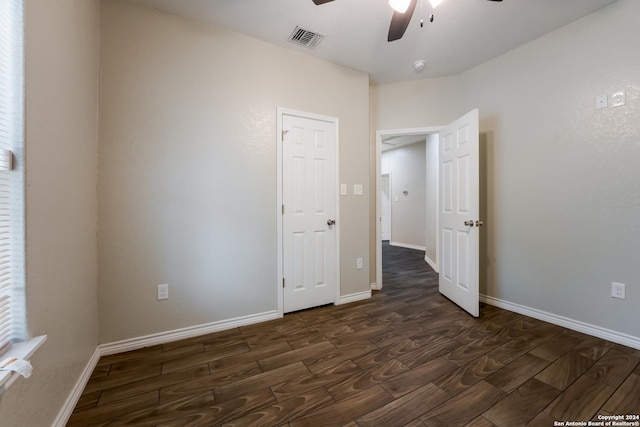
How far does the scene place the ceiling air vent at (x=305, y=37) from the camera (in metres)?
2.24

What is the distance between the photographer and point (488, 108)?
9.11 ft

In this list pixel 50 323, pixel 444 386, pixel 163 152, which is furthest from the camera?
pixel 163 152

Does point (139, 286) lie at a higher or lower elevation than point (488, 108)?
lower

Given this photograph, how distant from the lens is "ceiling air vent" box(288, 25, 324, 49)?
7.35 ft

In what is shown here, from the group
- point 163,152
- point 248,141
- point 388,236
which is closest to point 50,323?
point 163,152

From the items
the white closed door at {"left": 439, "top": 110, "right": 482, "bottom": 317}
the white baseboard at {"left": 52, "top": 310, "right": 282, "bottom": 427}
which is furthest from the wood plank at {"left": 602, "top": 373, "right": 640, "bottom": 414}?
the white baseboard at {"left": 52, "top": 310, "right": 282, "bottom": 427}

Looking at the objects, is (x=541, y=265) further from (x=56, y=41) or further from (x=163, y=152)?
(x=56, y=41)

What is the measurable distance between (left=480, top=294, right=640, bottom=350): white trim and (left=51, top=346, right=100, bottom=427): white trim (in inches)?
139

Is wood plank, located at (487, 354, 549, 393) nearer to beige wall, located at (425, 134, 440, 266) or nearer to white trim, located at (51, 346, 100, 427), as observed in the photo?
white trim, located at (51, 346, 100, 427)

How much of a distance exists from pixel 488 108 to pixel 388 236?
5365mm

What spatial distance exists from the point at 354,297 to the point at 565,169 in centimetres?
237

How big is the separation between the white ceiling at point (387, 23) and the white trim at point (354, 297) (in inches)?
104

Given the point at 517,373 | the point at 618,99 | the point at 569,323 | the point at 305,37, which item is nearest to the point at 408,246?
the point at 569,323

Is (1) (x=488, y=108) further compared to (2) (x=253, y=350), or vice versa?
(1) (x=488, y=108)
